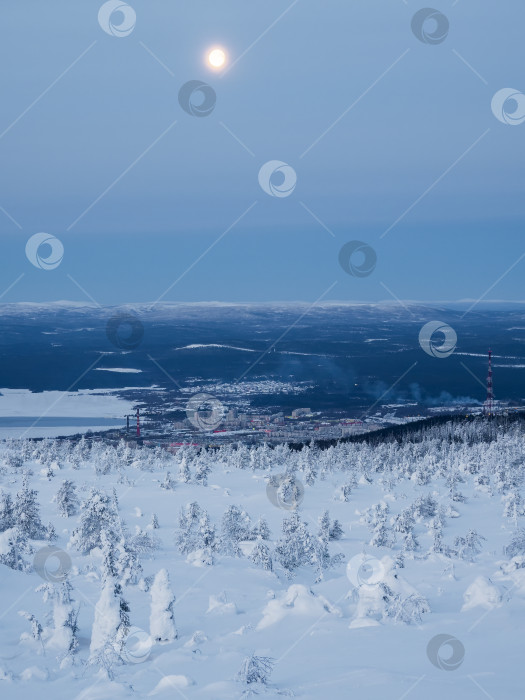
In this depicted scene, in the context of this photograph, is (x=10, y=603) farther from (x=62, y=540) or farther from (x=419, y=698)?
(x=419, y=698)

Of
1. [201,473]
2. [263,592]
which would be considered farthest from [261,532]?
[201,473]

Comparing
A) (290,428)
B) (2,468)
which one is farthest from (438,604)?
(290,428)

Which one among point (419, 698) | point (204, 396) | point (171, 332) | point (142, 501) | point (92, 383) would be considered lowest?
point (419, 698)

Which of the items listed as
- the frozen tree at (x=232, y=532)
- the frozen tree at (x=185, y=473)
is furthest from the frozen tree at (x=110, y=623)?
the frozen tree at (x=185, y=473)

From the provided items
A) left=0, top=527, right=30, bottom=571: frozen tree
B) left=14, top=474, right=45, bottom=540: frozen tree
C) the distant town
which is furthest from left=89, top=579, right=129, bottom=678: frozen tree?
the distant town

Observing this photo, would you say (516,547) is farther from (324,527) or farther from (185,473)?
(185,473)

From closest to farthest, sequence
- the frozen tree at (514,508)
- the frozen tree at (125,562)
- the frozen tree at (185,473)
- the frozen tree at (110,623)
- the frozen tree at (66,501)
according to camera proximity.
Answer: the frozen tree at (110,623) < the frozen tree at (125,562) < the frozen tree at (66,501) < the frozen tree at (514,508) < the frozen tree at (185,473)

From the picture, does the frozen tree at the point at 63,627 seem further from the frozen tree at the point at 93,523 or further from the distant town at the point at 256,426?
the distant town at the point at 256,426
